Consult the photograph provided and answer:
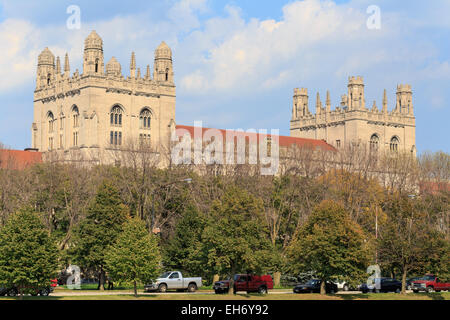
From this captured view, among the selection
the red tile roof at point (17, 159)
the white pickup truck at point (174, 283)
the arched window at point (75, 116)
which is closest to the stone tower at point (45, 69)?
the arched window at point (75, 116)

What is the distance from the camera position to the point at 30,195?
Answer: 76875 mm

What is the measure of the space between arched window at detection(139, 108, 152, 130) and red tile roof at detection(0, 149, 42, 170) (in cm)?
1519

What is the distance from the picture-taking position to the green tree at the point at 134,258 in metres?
52.8

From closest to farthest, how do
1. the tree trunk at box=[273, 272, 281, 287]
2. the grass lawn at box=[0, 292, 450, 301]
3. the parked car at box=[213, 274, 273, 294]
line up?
1. the grass lawn at box=[0, 292, 450, 301]
2. the parked car at box=[213, 274, 273, 294]
3. the tree trunk at box=[273, 272, 281, 287]

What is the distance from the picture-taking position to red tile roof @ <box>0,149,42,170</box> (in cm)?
9331

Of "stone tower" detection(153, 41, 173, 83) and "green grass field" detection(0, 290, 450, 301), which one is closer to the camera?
"green grass field" detection(0, 290, 450, 301)

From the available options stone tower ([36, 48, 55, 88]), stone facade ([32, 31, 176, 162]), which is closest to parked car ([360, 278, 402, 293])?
stone facade ([32, 31, 176, 162])

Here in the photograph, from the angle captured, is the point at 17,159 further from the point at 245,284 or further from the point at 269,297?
the point at 269,297

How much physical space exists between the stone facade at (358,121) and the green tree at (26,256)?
297 ft

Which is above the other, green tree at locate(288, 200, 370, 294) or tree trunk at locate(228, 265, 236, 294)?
green tree at locate(288, 200, 370, 294)

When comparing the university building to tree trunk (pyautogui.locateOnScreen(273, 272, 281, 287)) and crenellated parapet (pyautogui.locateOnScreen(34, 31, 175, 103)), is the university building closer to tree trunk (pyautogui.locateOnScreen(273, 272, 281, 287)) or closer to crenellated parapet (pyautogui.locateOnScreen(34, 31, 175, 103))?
crenellated parapet (pyautogui.locateOnScreen(34, 31, 175, 103))

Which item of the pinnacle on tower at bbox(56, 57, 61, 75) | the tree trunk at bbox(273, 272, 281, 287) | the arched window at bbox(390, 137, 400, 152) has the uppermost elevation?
the pinnacle on tower at bbox(56, 57, 61, 75)
